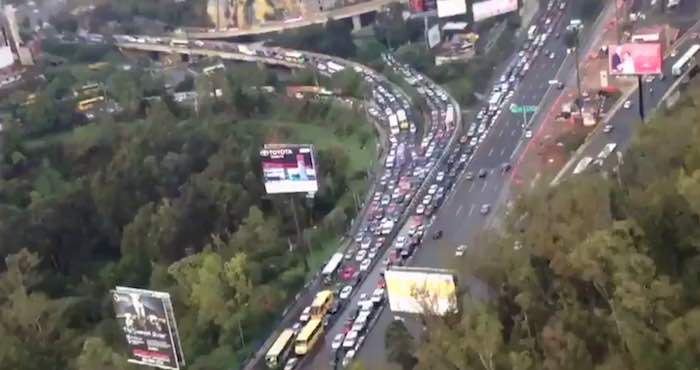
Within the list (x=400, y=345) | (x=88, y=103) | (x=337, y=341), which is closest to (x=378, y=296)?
(x=337, y=341)

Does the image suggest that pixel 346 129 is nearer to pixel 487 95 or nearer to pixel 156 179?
pixel 487 95

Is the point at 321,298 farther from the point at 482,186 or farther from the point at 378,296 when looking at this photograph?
the point at 482,186

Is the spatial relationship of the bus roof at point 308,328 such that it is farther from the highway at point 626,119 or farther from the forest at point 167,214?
the highway at point 626,119

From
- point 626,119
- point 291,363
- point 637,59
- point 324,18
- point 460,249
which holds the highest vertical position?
point 637,59

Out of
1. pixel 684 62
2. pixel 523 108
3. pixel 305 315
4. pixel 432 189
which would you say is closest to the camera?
pixel 305 315

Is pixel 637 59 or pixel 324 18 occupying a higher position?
pixel 637 59

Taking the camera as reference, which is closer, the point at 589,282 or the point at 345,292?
the point at 589,282

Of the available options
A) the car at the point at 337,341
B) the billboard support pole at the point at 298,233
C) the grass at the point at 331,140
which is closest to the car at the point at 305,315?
the car at the point at 337,341
